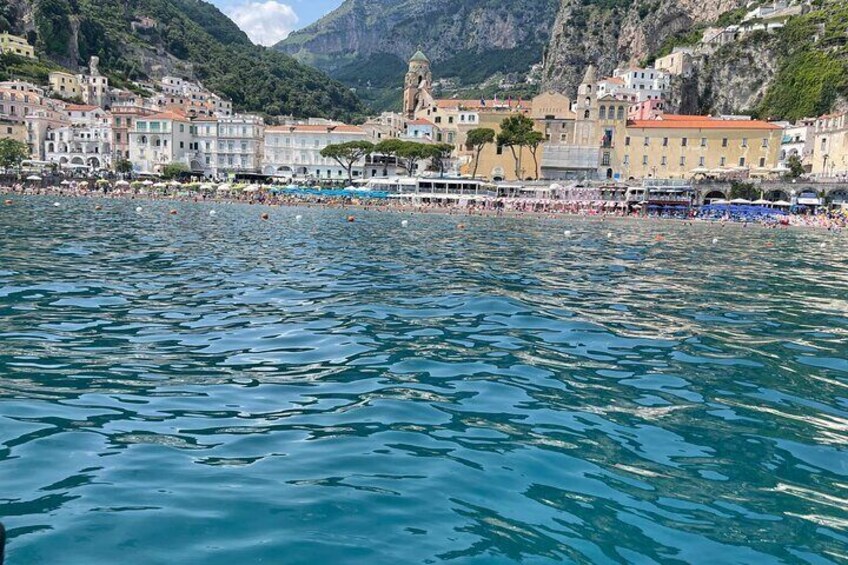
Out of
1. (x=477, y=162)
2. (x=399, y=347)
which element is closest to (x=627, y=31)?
(x=477, y=162)

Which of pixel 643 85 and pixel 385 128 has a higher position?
pixel 643 85

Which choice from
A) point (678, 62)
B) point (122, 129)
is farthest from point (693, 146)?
point (122, 129)

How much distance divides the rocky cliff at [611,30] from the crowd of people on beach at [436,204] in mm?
70226

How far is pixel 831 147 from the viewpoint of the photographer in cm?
7144

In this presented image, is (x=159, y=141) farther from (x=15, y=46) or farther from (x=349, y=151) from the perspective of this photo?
(x=15, y=46)

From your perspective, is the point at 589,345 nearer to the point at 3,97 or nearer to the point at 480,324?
the point at 480,324

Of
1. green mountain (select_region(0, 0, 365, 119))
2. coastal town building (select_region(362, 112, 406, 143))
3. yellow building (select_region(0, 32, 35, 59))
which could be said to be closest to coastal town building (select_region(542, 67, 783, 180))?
coastal town building (select_region(362, 112, 406, 143))

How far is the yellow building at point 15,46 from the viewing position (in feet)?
377

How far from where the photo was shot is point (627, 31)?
127 m

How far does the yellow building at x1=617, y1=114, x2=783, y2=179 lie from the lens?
263ft

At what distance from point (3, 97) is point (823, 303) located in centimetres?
10822

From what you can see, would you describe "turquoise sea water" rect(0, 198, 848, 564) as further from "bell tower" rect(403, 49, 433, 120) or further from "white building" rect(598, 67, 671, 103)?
"bell tower" rect(403, 49, 433, 120)

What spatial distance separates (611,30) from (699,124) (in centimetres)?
5973

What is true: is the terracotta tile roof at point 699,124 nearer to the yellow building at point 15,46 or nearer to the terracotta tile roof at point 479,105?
the terracotta tile roof at point 479,105
